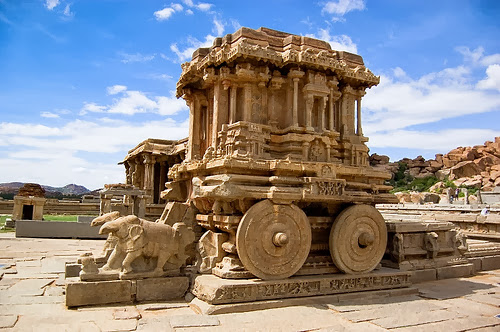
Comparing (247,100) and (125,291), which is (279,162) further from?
(125,291)

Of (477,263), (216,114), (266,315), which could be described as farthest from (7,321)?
(477,263)

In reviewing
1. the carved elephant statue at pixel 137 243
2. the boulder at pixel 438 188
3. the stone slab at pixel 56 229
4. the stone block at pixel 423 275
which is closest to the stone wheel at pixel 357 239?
the stone block at pixel 423 275

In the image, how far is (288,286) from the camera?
6.39m

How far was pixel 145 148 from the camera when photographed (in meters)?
24.3

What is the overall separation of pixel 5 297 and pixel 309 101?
20.3ft

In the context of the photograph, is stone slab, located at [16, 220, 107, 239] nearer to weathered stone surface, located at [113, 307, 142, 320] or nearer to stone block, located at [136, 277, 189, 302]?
stone block, located at [136, 277, 189, 302]

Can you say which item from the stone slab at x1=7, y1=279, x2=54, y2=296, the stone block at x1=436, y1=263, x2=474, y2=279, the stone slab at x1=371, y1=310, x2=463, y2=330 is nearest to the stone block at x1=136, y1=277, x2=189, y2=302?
the stone slab at x1=7, y1=279, x2=54, y2=296

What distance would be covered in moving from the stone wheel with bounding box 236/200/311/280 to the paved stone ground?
0.65 m

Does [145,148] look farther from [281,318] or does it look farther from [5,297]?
[281,318]

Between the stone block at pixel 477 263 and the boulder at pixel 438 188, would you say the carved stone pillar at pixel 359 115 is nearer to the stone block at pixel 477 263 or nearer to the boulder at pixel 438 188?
the stone block at pixel 477 263

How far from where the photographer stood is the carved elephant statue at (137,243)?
6324 mm

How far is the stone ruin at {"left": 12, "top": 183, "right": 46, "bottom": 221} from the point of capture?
21.6 meters

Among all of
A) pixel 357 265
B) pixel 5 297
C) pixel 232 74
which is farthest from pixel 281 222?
pixel 5 297

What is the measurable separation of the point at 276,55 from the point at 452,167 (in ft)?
185
